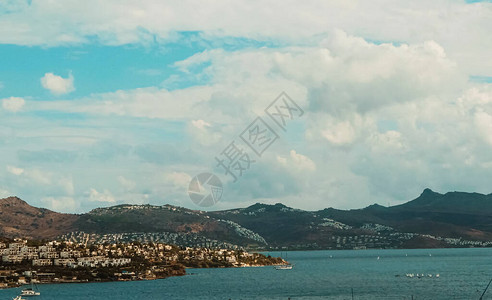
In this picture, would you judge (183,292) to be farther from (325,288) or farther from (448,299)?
(448,299)

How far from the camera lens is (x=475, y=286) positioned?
198m

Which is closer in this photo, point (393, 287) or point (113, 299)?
point (113, 299)

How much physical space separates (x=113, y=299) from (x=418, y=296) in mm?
84847

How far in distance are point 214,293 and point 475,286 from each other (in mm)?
82660

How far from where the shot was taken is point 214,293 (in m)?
192

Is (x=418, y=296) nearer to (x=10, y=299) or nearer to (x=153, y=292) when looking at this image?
(x=153, y=292)

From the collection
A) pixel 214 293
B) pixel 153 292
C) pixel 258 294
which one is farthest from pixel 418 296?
pixel 153 292

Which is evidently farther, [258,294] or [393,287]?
[393,287]

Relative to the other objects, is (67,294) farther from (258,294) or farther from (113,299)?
(258,294)

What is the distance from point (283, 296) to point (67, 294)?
221ft

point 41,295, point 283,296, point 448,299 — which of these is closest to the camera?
point 448,299

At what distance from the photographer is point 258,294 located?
184250 millimetres

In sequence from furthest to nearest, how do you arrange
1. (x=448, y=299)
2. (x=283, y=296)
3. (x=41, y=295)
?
(x=41, y=295), (x=283, y=296), (x=448, y=299)

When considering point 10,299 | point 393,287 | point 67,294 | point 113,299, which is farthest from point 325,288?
point 10,299
